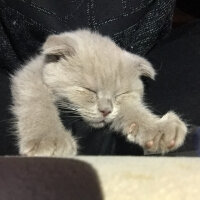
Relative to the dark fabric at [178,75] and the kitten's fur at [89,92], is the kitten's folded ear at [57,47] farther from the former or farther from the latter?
the dark fabric at [178,75]

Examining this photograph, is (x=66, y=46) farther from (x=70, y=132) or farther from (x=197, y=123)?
(x=197, y=123)

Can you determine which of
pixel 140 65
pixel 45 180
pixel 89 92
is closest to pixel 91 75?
pixel 89 92

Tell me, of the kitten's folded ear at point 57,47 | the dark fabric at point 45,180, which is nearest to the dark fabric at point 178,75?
the kitten's folded ear at point 57,47

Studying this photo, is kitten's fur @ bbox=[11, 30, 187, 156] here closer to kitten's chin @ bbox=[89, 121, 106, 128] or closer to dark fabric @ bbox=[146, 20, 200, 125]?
kitten's chin @ bbox=[89, 121, 106, 128]

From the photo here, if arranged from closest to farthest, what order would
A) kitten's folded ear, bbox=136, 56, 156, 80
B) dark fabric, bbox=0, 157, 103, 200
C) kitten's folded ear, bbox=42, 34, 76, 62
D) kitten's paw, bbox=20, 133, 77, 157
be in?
dark fabric, bbox=0, 157, 103, 200
kitten's paw, bbox=20, 133, 77, 157
kitten's folded ear, bbox=42, 34, 76, 62
kitten's folded ear, bbox=136, 56, 156, 80

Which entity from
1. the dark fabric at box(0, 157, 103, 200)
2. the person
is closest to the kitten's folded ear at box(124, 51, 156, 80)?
the person

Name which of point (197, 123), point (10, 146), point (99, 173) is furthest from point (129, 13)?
point (99, 173)
